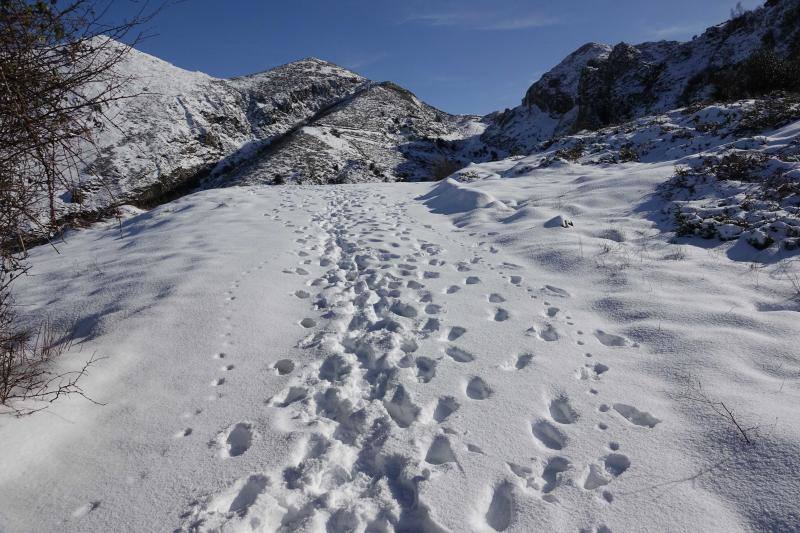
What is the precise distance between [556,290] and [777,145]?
6960 millimetres

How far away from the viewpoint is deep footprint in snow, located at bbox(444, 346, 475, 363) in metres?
3.90

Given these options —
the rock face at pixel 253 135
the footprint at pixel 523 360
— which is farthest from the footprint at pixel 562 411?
the rock face at pixel 253 135

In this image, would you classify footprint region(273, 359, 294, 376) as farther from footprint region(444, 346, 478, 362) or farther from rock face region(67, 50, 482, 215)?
rock face region(67, 50, 482, 215)

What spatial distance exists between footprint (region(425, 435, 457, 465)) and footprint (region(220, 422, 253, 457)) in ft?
4.43

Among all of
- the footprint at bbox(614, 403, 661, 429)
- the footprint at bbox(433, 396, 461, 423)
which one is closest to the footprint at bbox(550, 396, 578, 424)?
the footprint at bbox(614, 403, 661, 429)

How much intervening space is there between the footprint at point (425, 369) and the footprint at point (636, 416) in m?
1.56

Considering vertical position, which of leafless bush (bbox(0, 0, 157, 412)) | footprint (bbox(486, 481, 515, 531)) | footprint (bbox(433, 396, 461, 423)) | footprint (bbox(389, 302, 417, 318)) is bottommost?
footprint (bbox(486, 481, 515, 531))

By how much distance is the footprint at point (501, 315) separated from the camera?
4.65m

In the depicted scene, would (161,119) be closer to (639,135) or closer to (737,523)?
(639,135)

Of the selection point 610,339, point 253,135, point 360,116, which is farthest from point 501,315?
point 360,116

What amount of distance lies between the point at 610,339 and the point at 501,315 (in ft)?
3.91

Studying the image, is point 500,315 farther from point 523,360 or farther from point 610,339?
point 610,339

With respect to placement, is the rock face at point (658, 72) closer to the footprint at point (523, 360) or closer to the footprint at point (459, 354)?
the footprint at point (523, 360)

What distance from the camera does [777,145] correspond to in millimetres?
8078
